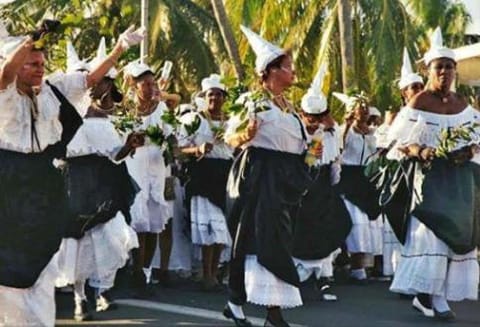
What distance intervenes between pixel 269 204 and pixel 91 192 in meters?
1.93

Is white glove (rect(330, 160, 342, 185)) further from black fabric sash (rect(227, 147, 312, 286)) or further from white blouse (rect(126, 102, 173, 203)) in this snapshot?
black fabric sash (rect(227, 147, 312, 286))

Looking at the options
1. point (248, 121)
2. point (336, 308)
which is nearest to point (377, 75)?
point (336, 308)

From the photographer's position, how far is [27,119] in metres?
6.46

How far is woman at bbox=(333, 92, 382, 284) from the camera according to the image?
12344 mm

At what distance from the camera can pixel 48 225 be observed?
6547 millimetres

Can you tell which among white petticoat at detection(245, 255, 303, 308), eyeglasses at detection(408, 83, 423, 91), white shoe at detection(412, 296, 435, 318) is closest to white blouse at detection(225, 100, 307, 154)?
white petticoat at detection(245, 255, 303, 308)

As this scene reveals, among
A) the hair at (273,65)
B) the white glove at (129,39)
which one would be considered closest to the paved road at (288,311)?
the hair at (273,65)

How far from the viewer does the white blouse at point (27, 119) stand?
641 centimetres

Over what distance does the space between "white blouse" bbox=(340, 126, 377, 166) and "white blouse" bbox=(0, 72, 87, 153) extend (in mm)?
6237

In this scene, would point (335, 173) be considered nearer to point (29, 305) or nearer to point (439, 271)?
point (439, 271)

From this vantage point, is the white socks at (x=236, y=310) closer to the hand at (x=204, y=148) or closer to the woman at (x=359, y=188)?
the hand at (x=204, y=148)

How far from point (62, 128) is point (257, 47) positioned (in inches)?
90.9

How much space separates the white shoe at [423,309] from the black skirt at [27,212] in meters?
4.08

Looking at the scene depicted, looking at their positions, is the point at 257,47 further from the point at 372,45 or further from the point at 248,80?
the point at 372,45
